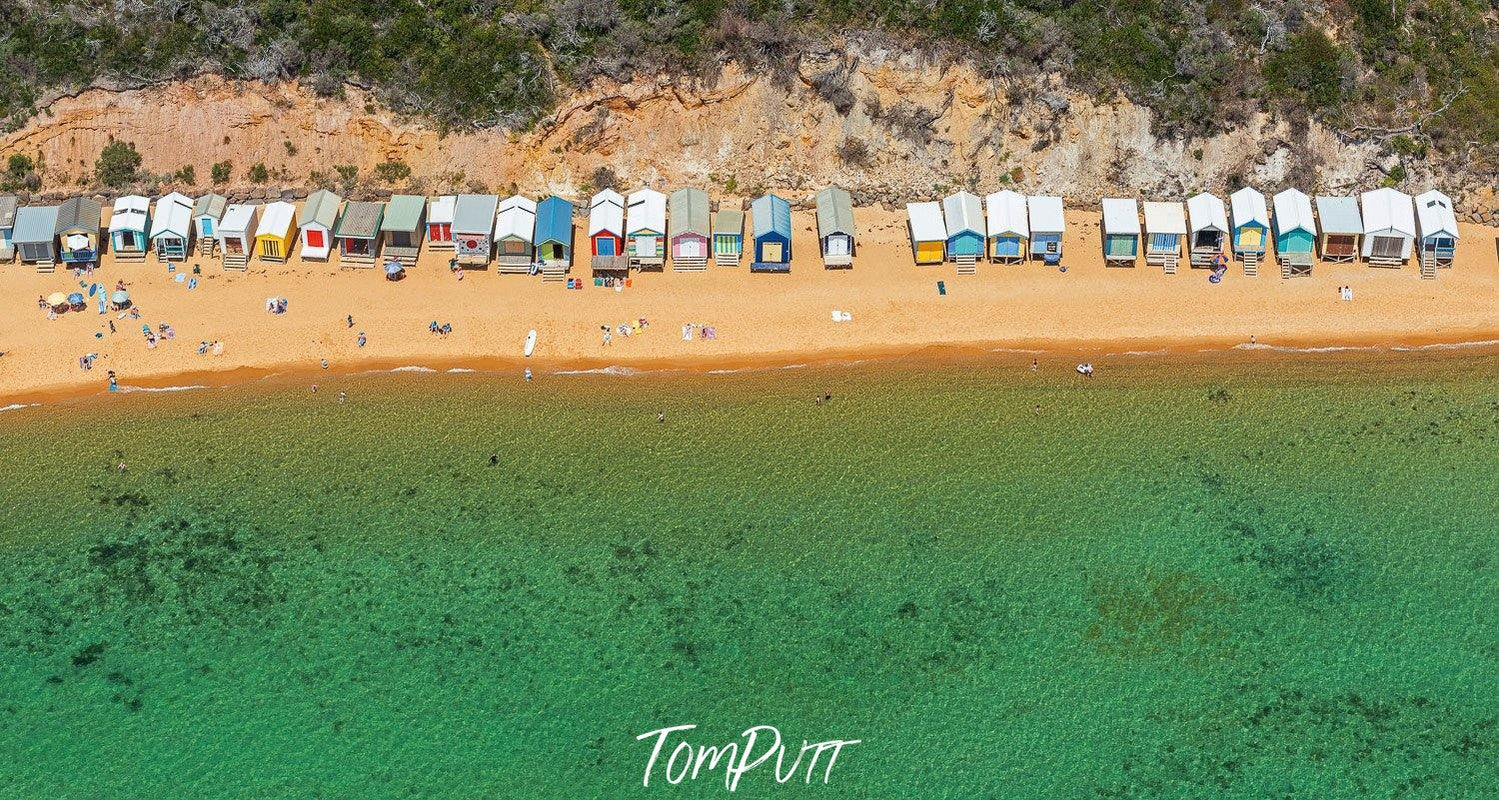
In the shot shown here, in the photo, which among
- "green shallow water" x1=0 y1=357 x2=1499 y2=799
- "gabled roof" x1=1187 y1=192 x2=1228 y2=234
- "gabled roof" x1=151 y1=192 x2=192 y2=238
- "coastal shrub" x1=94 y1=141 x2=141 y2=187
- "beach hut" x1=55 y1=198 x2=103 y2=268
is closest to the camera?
"green shallow water" x1=0 y1=357 x2=1499 y2=799

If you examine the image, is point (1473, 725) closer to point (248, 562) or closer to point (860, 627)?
point (860, 627)

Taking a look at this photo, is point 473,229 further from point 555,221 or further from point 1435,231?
point 1435,231

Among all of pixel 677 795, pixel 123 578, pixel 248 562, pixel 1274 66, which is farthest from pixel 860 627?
pixel 1274 66

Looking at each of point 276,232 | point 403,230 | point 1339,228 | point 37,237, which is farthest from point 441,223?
point 1339,228

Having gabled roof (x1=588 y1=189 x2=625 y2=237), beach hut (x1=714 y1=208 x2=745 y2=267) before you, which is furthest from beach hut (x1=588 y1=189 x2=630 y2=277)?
beach hut (x1=714 y1=208 x2=745 y2=267)

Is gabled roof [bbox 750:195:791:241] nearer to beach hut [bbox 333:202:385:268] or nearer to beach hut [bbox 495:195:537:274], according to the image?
beach hut [bbox 495:195:537:274]

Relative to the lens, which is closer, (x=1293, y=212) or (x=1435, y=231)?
(x=1435, y=231)

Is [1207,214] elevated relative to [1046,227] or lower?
elevated

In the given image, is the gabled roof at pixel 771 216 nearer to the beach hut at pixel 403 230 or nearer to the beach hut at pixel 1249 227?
the beach hut at pixel 403 230
